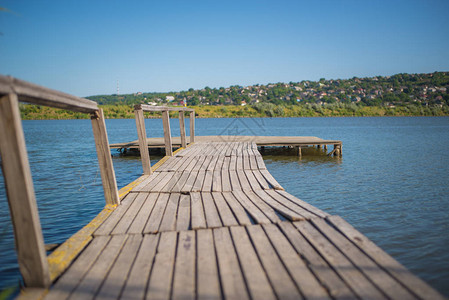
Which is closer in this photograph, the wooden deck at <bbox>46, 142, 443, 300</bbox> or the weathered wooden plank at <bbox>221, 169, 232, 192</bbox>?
the wooden deck at <bbox>46, 142, 443, 300</bbox>

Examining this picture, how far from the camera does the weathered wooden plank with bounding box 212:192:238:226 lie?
11.0 ft

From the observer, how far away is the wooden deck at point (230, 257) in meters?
2.03

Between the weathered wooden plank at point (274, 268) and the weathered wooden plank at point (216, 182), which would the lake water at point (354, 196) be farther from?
the weathered wooden plank at point (216, 182)

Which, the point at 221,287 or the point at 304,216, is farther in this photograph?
the point at 304,216

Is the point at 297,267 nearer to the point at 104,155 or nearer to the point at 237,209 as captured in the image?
the point at 237,209

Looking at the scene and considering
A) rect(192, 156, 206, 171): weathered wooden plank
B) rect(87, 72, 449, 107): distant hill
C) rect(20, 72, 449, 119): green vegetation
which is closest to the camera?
rect(192, 156, 206, 171): weathered wooden plank

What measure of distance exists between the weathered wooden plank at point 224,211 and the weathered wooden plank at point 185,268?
478 millimetres

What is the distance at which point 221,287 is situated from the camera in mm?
2076

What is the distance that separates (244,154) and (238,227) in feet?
19.7

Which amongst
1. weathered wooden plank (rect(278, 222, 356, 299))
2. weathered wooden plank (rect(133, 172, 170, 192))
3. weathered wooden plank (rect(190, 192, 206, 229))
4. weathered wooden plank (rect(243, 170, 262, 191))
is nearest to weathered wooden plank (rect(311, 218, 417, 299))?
weathered wooden plank (rect(278, 222, 356, 299))

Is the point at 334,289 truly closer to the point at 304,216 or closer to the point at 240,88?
the point at 304,216

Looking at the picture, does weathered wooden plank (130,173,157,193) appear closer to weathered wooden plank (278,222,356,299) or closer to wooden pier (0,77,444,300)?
wooden pier (0,77,444,300)

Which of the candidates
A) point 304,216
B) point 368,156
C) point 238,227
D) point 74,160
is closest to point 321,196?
point 304,216

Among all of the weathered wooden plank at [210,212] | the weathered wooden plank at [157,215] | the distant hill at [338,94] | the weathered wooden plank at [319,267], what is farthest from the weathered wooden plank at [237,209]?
the distant hill at [338,94]
